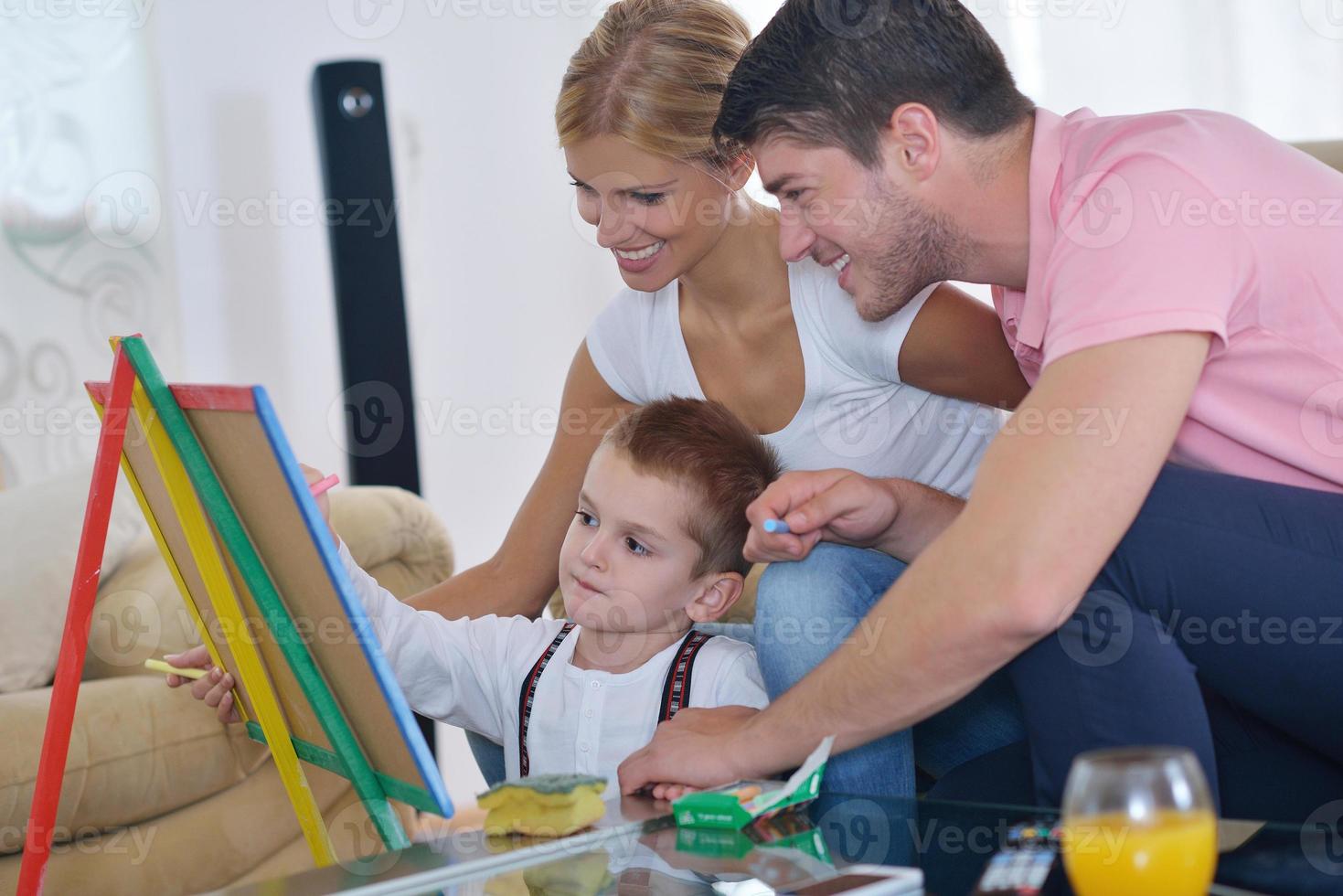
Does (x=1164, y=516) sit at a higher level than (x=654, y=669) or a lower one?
higher

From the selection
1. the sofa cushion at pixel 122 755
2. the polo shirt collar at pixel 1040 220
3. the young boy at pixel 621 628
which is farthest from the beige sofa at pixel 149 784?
the polo shirt collar at pixel 1040 220

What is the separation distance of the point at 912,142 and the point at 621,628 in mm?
560

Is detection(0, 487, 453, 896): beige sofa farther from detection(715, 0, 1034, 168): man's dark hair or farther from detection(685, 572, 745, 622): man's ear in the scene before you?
detection(715, 0, 1034, 168): man's dark hair

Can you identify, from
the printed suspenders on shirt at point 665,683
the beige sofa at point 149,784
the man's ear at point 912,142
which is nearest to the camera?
the man's ear at point 912,142

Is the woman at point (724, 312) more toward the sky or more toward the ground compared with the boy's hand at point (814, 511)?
more toward the sky

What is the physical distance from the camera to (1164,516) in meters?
1.03

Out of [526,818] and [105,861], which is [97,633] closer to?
[105,861]

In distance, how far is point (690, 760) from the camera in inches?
43.4

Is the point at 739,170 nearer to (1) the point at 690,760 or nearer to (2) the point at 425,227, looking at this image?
(1) the point at 690,760

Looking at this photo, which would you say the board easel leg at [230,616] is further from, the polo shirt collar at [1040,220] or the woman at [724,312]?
the polo shirt collar at [1040,220]

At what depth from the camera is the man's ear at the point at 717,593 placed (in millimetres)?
1403

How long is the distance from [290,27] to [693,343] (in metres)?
2.03

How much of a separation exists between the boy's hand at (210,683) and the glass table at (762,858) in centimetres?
43

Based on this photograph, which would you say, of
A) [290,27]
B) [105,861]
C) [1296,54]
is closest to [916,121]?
[105,861]
